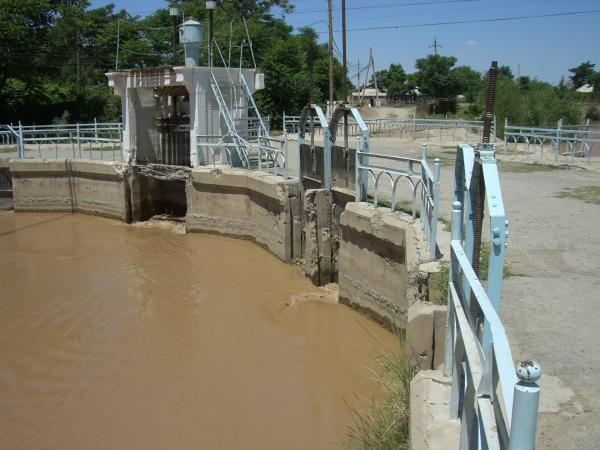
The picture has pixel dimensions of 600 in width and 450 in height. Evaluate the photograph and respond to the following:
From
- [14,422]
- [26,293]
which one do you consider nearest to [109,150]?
[26,293]

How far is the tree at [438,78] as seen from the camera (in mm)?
60094

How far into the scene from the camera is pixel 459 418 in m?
3.47

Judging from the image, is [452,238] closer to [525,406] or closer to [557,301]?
[525,406]

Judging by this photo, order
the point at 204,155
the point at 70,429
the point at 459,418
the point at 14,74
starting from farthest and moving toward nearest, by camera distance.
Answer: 1. the point at 14,74
2. the point at 204,155
3. the point at 70,429
4. the point at 459,418

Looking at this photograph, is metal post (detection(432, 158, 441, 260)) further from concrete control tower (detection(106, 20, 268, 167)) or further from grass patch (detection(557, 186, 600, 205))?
concrete control tower (detection(106, 20, 268, 167))

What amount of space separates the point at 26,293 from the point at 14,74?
23.3 metres

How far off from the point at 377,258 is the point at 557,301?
139 inches

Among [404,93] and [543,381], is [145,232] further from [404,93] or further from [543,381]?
[404,93]

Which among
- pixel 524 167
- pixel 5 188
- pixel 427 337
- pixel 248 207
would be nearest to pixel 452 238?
pixel 427 337

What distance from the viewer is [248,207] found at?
14.1m

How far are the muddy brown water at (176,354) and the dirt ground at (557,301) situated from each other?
212 centimetres

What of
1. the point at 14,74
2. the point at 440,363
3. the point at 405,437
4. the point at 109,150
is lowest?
the point at 405,437

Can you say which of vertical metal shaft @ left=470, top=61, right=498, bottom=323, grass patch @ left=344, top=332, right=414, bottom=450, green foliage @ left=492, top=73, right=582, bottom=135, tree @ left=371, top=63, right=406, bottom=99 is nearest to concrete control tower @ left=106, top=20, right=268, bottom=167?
grass patch @ left=344, top=332, right=414, bottom=450

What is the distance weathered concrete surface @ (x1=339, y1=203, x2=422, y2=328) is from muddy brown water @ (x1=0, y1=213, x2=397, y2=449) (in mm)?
354
